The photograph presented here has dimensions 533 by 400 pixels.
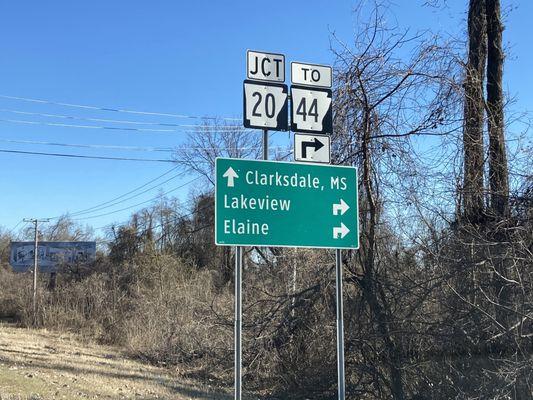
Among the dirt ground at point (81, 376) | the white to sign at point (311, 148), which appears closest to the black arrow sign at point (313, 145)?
the white to sign at point (311, 148)

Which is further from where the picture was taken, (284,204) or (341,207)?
(341,207)

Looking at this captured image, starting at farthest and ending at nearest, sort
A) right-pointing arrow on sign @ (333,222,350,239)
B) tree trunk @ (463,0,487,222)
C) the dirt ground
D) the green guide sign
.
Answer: the dirt ground
tree trunk @ (463,0,487,222)
right-pointing arrow on sign @ (333,222,350,239)
the green guide sign

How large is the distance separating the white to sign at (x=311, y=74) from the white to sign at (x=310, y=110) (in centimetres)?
7

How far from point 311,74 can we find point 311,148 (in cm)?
89

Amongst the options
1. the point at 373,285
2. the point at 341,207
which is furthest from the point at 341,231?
the point at 373,285

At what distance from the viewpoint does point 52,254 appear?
4472cm

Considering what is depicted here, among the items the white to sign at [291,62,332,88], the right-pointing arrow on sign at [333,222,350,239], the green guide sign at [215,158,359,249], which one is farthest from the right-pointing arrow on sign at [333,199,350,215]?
the white to sign at [291,62,332,88]

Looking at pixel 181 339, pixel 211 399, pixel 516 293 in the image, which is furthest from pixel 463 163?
pixel 181 339

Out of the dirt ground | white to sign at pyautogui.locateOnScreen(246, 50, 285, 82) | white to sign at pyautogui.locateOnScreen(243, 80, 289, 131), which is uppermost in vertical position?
white to sign at pyautogui.locateOnScreen(246, 50, 285, 82)

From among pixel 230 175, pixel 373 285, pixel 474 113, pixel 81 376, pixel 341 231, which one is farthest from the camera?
pixel 81 376

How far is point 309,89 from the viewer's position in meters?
6.91

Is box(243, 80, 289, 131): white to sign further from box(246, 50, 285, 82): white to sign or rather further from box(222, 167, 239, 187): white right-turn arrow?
box(222, 167, 239, 187): white right-turn arrow

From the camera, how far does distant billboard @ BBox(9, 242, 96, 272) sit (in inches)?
1672

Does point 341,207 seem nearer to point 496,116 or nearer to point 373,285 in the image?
point 373,285
